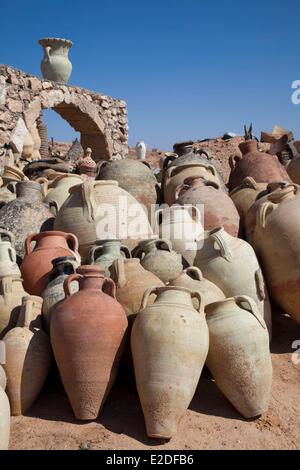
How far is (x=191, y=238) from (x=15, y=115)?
704 centimetres

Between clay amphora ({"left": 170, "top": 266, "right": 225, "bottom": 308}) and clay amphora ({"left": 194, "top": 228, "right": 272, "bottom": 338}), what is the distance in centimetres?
17

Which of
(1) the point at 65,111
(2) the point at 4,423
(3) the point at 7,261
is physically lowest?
(2) the point at 4,423

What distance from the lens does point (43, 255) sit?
11.6 feet

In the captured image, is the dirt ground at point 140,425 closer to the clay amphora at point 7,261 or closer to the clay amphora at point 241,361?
the clay amphora at point 241,361

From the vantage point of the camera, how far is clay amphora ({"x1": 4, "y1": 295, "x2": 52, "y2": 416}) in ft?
8.73

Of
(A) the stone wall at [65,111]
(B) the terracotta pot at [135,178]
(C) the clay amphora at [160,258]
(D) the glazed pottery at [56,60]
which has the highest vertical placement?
(D) the glazed pottery at [56,60]

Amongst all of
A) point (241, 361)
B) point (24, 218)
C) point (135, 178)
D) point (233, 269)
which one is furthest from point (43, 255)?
point (135, 178)

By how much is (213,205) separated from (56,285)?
1.69 m

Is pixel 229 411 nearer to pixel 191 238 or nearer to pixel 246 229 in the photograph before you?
pixel 191 238

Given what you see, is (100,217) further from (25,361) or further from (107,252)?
(25,361)

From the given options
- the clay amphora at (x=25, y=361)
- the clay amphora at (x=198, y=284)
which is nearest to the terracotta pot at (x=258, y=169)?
the clay amphora at (x=198, y=284)

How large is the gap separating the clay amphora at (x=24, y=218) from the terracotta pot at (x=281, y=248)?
72.8 inches

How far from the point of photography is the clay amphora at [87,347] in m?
2.56

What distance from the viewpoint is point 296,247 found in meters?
3.38
